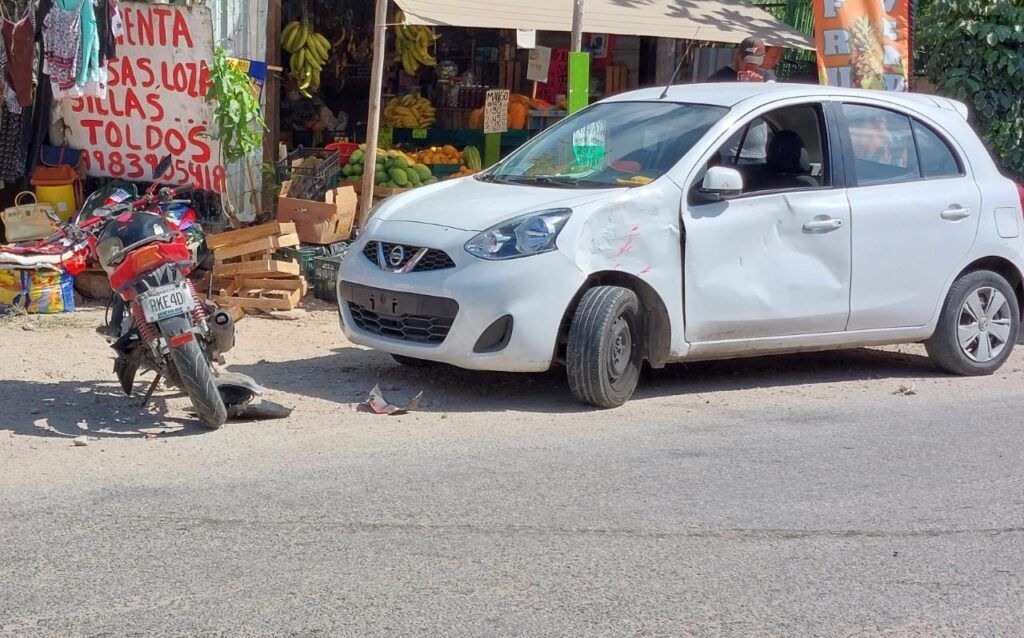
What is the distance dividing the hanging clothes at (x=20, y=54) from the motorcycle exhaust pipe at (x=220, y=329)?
13.6 feet

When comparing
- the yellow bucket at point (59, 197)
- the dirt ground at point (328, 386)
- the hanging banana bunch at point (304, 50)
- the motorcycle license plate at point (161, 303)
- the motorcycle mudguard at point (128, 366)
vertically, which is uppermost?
the hanging banana bunch at point (304, 50)

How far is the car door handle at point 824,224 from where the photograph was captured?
733 centimetres

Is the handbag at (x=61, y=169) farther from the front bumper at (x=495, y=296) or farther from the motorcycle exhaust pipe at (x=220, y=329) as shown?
the front bumper at (x=495, y=296)

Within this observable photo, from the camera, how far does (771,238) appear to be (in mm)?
7230

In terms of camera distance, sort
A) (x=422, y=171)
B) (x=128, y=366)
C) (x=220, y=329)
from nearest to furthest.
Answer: (x=220, y=329) → (x=128, y=366) → (x=422, y=171)

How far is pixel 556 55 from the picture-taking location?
14.2 metres

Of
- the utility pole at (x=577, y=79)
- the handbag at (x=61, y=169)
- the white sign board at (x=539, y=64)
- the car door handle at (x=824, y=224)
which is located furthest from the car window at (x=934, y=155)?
the handbag at (x=61, y=169)

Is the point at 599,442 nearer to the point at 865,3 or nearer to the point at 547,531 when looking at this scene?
the point at 547,531

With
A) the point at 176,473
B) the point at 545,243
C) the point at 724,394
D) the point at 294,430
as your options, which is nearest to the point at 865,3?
the point at 724,394

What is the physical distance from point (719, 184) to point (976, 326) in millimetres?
2471

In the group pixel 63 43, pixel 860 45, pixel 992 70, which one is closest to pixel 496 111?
pixel 860 45

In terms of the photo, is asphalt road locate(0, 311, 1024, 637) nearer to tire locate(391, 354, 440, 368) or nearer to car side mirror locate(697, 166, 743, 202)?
tire locate(391, 354, 440, 368)

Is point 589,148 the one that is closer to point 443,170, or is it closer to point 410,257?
point 410,257

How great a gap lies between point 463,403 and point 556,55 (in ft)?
26.5
